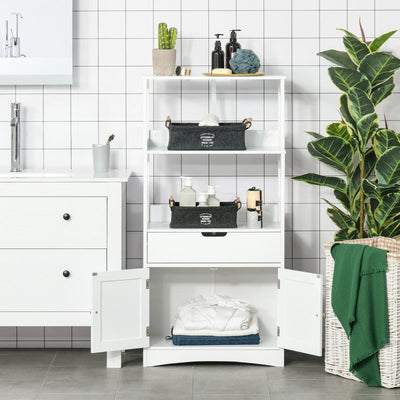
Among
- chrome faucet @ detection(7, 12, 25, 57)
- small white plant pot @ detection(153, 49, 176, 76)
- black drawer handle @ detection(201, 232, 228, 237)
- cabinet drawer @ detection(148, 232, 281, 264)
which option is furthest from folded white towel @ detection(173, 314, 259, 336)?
chrome faucet @ detection(7, 12, 25, 57)

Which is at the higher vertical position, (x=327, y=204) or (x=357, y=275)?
(x=327, y=204)

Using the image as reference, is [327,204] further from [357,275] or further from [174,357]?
[174,357]

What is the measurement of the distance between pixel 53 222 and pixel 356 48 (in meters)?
1.52

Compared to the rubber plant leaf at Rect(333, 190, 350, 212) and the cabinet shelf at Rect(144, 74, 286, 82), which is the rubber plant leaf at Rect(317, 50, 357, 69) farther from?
the rubber plant leaf at Rect(333, 190, 350, 212)

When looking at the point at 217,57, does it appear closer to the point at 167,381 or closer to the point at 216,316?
the point at 216,316

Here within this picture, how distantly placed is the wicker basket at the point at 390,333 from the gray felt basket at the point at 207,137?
0.62 meters

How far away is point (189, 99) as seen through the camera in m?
4.07

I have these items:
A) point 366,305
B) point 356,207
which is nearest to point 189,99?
point 356,207

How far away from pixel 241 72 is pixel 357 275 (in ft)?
3.46

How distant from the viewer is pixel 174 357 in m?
3.79

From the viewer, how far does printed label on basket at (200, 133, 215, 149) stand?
12.3 feet

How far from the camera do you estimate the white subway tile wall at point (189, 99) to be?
4.04 meters

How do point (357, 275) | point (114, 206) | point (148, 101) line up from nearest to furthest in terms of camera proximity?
point (357, 275), point (114, 206), point (148, 101)

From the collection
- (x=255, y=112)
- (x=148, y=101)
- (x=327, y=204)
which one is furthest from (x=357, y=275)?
(x=148, y=101)
